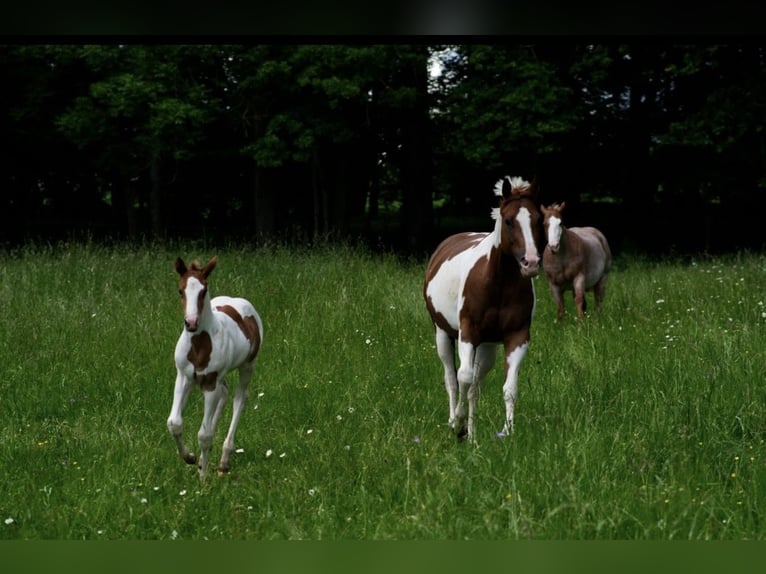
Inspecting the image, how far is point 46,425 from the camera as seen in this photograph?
207 inches

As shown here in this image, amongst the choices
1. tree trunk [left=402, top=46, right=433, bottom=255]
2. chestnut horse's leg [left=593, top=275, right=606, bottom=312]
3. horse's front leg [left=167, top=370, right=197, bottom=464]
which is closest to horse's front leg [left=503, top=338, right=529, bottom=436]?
horse's front leg [left=167, top=370, right=197, bottom=464]

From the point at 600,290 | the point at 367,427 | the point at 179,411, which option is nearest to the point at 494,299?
the point at 367,427

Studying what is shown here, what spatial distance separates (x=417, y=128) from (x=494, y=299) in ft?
47.2

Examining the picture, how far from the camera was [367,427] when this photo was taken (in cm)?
472

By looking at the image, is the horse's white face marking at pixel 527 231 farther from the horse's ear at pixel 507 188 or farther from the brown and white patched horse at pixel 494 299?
the horse's ear at pixel 507 188

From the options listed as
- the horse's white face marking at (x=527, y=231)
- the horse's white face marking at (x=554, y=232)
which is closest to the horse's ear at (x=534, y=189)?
the horse's white face marking at (x=527, y=231)

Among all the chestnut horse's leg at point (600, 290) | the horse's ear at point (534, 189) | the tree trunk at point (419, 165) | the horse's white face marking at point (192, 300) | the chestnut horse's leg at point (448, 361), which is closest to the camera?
the horse's white face marking at point (192, 300)

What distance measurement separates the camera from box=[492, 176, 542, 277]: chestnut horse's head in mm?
4128

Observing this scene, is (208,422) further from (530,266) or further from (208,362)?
(530,266)

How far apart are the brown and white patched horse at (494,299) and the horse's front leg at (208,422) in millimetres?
1318

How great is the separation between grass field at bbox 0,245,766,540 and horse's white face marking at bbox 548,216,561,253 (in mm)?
841

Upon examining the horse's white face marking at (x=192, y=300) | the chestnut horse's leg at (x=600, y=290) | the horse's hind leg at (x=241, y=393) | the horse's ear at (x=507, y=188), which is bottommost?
the chestnut horse's leg at (x=600, y=290)

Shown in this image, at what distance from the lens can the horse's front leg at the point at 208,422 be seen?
4.10 m

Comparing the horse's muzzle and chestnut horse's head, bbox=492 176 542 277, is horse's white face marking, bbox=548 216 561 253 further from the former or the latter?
the horse's muzzle
